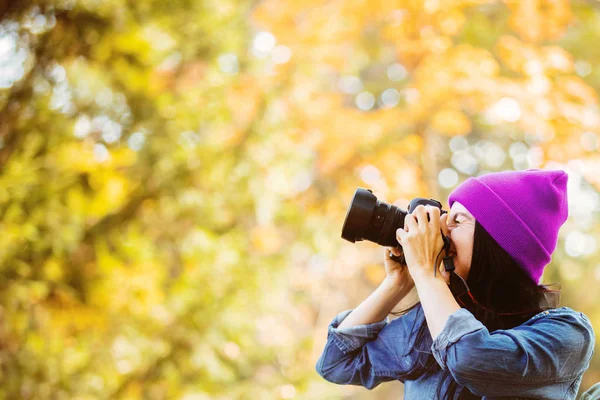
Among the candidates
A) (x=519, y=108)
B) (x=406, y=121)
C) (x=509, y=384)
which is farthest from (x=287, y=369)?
(x=509, y=384)

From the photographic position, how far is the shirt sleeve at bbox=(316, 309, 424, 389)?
958 mm

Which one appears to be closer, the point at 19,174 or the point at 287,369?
the point at 19,174

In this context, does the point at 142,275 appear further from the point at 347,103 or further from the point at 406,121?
the point at 347,103

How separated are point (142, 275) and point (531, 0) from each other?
234 cm

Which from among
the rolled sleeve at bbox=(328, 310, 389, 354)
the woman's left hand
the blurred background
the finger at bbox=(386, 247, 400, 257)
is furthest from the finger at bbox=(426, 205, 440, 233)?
the blurred background

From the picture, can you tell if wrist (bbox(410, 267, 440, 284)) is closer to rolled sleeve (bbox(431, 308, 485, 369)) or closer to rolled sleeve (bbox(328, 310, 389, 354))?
rolled sleeve (bbox(431, 308, 485, 369))

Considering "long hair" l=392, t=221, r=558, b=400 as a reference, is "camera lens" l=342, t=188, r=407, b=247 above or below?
above

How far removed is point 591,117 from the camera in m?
2.59

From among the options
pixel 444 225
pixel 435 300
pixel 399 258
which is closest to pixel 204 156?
pixel 399 258

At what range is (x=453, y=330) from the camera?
0.77 metres

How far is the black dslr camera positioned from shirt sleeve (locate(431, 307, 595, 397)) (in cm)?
22

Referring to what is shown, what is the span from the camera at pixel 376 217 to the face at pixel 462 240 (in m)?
0.05

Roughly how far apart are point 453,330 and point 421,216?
205 millimetres

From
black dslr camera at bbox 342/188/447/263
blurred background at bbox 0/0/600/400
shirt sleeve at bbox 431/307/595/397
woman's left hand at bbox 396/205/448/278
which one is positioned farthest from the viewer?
blurred background at bbox 0/0/600/400
